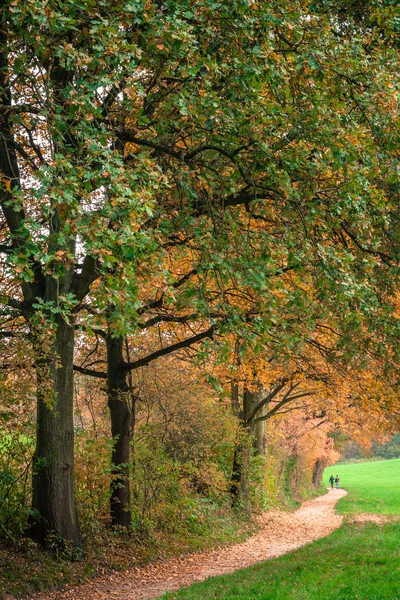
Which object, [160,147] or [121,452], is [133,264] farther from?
[121,452]

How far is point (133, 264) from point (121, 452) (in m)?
8.39

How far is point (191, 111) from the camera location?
738 cm

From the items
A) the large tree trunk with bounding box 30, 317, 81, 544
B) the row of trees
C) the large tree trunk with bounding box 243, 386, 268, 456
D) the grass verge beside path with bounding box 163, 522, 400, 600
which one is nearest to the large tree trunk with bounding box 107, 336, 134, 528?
the large tree trunk with bounding box 30, 317, 81, 544

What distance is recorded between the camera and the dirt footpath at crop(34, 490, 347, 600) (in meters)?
10.3

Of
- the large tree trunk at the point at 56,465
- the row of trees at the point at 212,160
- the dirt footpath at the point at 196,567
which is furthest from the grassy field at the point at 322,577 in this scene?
the row of trees at the point at 212,160

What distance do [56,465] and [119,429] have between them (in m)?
3.18

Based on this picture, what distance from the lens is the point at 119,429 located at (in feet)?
45.8

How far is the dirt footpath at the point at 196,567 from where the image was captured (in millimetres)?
10297

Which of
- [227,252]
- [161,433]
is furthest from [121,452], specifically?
[227,252]

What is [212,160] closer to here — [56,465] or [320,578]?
[56,465]

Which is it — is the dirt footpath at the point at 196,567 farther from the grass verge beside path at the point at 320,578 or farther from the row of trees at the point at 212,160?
the row of trees at the point at 212,160

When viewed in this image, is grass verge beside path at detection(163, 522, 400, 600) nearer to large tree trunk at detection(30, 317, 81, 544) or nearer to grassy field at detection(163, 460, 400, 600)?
grassy field at detection(163, 460, 400, 600)

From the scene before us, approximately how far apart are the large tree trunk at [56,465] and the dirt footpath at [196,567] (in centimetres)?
114

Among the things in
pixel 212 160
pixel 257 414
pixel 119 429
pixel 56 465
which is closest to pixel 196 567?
pixel 119 429
